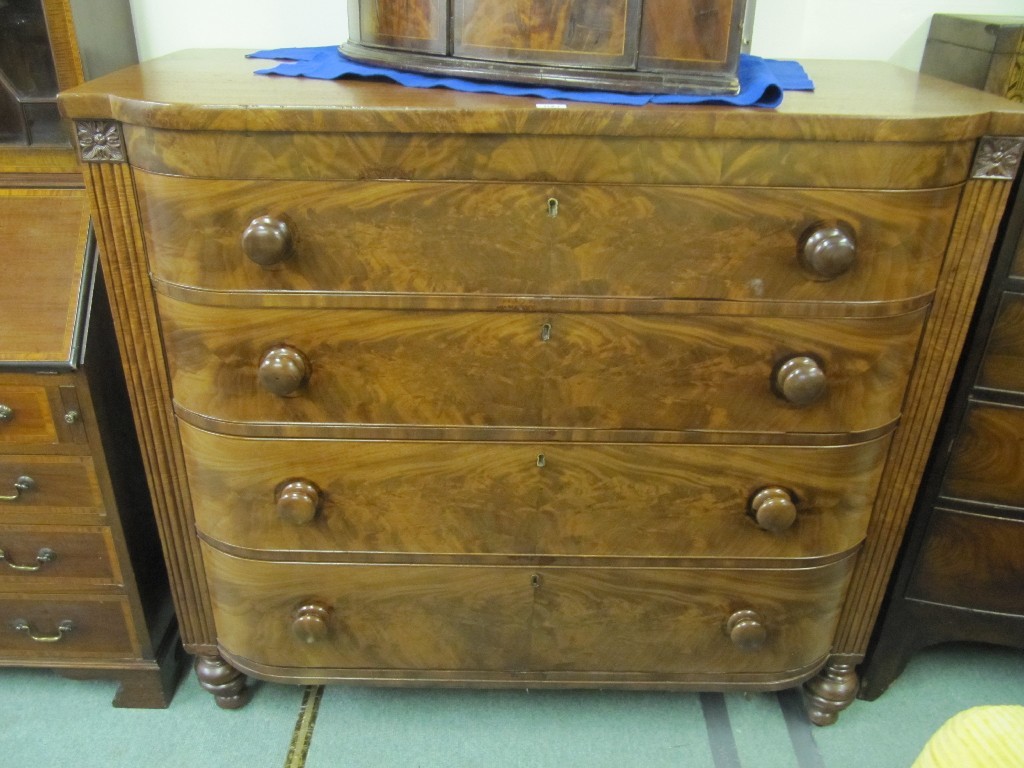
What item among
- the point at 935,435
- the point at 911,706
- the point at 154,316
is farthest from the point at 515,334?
the point at 911,706

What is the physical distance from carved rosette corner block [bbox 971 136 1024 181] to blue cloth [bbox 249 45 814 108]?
22cm

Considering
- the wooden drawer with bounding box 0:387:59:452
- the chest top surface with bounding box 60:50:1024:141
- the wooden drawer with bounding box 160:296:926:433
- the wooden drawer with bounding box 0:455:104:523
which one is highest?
the chest top surface with bounding box 60:50:1024:141

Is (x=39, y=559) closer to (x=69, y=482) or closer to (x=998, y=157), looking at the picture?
(x=69, y=482)

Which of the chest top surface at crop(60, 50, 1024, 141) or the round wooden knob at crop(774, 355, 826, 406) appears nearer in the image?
the chest top surface at crop(60, 50, 1024, 141)

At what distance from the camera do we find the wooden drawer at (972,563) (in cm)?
→ 116

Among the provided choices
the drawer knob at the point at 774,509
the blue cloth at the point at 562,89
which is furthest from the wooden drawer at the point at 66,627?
the drawer knob at the point at 774,509

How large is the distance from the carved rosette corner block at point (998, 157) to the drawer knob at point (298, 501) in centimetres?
92

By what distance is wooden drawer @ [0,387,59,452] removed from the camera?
1050 millimetres

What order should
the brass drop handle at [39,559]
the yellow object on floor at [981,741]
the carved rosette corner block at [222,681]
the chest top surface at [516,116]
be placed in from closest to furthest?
the yellow object on floor at [981,741] → the chest top surface at [516,116] → the brass drop handle at [39,559] → the carved rosette corner block at [222,681]

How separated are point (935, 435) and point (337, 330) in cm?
85

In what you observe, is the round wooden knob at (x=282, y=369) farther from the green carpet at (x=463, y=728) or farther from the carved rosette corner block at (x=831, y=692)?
the carved rosette corner block at (x=831, y=692)

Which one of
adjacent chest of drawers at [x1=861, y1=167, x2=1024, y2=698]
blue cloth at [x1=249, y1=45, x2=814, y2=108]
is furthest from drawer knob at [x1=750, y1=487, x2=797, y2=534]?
blue cloth at [x1=249, y1=45, x2=814, y2=108]

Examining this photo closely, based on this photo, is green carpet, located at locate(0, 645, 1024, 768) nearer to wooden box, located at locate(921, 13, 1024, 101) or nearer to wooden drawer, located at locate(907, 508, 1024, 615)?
wooden drawer, located at locate(907, 508, 1024, 615)

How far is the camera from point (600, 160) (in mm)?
878
